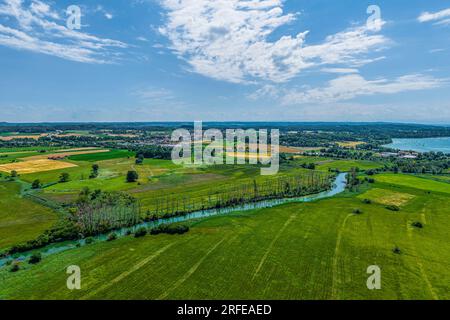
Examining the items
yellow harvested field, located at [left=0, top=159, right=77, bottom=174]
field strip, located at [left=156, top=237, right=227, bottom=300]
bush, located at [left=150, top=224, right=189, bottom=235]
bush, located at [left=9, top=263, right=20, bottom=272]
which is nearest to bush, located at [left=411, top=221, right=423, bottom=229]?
field strip, located at [left=156, top=237, right=227, bottom=300]

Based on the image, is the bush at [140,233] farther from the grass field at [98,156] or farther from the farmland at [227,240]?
the grass field at [98,156]

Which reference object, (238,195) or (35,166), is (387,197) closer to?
(238,195)

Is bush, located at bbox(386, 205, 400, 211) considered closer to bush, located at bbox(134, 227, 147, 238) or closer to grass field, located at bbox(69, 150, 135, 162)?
bush, located at bbox(134, 227, 147, 238)

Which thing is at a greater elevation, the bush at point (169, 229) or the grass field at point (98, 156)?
the grass field at point (98, 156)

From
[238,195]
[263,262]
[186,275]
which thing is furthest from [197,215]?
[186,275]

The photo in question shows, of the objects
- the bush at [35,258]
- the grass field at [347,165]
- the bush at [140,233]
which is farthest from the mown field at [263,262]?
the grass field at [347,165]
